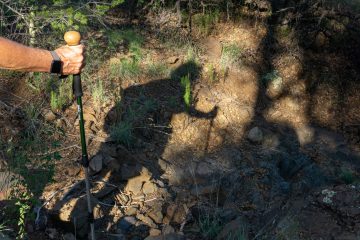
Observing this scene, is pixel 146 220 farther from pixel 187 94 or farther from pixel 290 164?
pixel 290 164

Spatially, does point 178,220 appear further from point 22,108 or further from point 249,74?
point 249,74

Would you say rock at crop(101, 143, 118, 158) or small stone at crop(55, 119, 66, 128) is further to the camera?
small stone at crop(55, 119, 66, 128)

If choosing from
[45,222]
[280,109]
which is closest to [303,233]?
[45,222]

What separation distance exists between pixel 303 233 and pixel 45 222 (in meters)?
2.52

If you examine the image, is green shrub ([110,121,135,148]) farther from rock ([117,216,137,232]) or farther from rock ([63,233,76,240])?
rock ([63,233,76,240])

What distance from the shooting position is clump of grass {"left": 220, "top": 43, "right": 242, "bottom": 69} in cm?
802

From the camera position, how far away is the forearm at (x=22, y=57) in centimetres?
255

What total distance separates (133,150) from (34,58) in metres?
3.11

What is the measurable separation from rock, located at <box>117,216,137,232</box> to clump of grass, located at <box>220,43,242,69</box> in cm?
412

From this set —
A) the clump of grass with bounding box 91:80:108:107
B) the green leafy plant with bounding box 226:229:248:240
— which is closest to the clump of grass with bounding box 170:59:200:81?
the clump of grass with bounding box 91:80:108:107

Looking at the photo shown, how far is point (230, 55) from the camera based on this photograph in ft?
26.8

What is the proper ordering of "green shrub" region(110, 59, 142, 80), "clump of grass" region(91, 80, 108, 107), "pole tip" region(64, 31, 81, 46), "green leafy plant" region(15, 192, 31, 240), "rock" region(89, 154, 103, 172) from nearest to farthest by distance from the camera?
1. "pole tip" region(64, 31, 81, 46)
2. "green leafy plant" region(15, 192, 31, 240)
3. "rock" region(89, 154, 103, 172)
4. "clump of grass" region(91, 80, 108, 107)
5. "green shrub" region(110, 59, 142, 80)

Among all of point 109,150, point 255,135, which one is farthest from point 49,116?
point 255,135

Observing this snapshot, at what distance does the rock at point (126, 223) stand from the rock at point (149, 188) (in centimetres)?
53
